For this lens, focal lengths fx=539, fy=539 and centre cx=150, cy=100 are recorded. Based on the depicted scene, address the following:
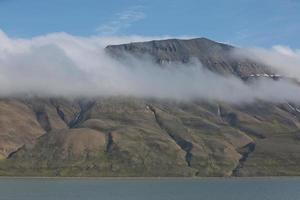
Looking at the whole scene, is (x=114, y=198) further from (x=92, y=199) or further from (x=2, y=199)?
(x=2, y=199)

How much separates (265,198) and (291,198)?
9.30m

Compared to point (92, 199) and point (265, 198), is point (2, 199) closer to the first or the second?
point (92, 199)

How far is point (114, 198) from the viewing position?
19700 cm

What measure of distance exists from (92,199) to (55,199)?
13.3m

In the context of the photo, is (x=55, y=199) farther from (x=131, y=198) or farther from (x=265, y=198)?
(x=265, y=198)

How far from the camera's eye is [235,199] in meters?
187

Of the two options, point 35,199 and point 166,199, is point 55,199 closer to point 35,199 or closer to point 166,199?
point 35,199

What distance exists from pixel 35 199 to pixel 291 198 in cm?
8909

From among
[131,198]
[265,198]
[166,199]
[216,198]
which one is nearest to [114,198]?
[131,198]

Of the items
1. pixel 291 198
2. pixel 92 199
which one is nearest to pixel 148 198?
pixel 92 199

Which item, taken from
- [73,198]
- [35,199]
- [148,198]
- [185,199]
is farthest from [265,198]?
[35,199]

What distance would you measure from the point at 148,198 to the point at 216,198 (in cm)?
2461

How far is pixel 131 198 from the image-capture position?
644 ft

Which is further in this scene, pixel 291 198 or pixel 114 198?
pixel 114 198
